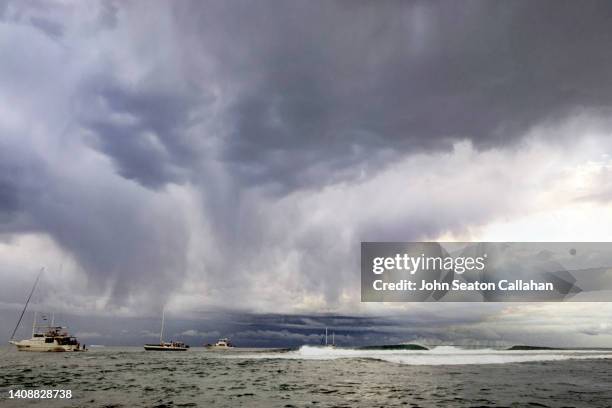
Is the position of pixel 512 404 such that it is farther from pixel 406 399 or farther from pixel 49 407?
pixel 49 407

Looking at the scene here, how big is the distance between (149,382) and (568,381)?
52.4m

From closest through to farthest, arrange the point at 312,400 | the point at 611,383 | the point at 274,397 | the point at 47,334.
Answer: the point at 312,400, the point at 274,397, the point at 611,383, the point at 47,334

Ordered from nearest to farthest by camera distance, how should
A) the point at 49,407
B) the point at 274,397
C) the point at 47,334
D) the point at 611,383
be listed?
the point at 49,407, the point at 274,397, the point at 611,383, the point at 47,334

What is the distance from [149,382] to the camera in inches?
2142

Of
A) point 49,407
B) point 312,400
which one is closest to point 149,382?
A: point 49,407

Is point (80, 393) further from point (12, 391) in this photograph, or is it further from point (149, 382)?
point (149, 382)

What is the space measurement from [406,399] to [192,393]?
21.4 meters

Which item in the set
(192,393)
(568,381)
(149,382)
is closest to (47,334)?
(149,382)

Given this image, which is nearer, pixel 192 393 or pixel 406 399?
pixel 406 399

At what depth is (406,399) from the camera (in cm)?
3762

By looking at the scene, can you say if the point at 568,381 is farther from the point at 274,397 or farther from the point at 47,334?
the point at 47,334

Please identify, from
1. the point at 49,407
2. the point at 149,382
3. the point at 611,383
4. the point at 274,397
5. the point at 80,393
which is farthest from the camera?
the point at 149,382

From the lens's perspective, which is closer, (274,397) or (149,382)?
(274,397)

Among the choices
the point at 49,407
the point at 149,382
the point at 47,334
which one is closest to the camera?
the point at 49,407
